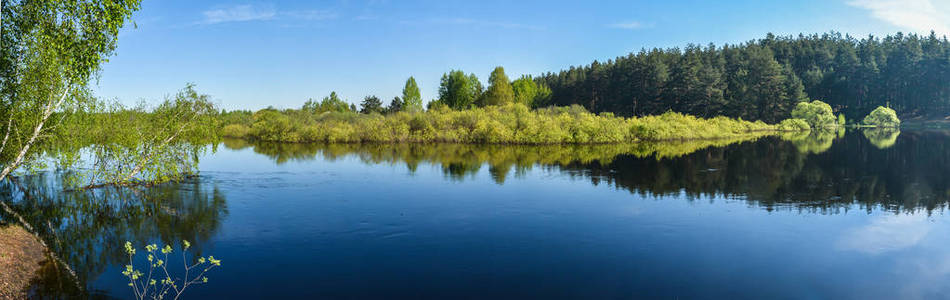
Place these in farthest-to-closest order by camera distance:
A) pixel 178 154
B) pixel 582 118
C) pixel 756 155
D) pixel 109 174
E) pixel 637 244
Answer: pixel 582 118 → pixel 756 155 → pixel 178 154 → pixel 109 174 → pixel 637 244

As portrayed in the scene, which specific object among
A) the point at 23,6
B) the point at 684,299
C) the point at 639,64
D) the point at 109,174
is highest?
the point at 639,64

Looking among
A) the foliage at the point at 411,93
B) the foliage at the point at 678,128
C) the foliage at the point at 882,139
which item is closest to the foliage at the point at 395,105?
the foliage at the point at 411,93

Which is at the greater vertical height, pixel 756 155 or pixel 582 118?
pixel 582 118

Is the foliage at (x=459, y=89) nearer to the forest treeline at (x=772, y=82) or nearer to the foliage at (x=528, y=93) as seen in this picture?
the foliage at (x=528, y=93)

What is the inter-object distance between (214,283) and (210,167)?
2524 centimetres

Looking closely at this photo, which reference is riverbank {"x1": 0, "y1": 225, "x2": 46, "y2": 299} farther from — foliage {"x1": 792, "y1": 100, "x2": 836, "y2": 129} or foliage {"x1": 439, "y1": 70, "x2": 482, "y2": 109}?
foliage {"x1": 792, "y1": 100, "x2": 836, "y2": 129}

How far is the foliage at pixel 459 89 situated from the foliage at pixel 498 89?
7182 millimetres

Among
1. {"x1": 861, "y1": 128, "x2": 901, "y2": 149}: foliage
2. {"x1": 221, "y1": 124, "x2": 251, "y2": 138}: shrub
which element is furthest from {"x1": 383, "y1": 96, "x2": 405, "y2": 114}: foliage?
{"x1": 861, "y1": 128, "x2": 901, "y2": 149}: foliage

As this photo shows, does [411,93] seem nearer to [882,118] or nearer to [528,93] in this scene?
[528,93]

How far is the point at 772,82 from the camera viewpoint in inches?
3952

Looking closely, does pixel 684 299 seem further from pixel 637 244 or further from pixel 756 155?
pixel 756 155

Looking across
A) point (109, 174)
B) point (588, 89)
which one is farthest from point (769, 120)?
point (109, 174)

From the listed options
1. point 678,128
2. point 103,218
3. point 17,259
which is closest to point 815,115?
point 678,128

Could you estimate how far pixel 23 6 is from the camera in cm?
1420
